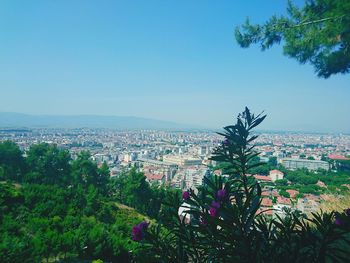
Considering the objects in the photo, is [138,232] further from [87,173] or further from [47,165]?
[47,165]

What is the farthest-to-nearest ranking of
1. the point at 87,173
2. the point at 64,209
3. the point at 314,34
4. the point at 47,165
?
the point at 87,173, the point at 47,165, the point at 64,209, the point at 314,34

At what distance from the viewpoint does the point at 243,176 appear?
1.52 meters

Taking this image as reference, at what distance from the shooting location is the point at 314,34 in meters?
4.27

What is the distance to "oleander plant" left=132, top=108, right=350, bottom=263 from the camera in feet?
3.70

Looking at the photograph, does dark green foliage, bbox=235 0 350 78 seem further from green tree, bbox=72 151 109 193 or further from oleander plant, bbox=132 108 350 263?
green tree, bbox=72 151 109 193

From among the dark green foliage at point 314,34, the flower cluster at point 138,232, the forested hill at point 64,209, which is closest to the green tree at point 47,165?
the forested hill at point 64,209

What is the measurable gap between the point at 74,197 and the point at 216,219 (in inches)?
618

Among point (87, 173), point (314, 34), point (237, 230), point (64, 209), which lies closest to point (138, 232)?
point (237, 230)

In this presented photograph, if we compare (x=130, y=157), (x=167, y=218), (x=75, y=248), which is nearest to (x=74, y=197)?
(x=75, y=248)

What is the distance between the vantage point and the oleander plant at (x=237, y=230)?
44.4 inches

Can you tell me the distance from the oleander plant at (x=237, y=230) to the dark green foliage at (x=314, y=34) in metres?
3.37

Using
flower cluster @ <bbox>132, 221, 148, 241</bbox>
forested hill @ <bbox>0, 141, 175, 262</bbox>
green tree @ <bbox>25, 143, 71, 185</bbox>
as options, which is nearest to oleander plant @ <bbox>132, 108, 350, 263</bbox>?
flower cluster @ <bbox>132, 221, 148, 241</bbox>

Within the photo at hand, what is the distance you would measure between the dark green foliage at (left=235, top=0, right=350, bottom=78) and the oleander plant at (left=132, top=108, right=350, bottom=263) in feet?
11.1

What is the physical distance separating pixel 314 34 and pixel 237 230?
13.5 ft
